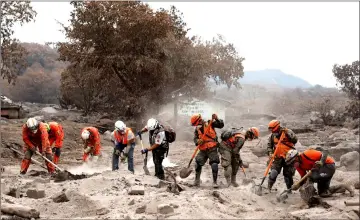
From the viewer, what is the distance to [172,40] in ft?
Result: 82.8

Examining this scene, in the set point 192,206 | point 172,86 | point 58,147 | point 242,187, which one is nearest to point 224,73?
point 172,86

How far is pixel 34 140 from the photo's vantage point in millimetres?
11758

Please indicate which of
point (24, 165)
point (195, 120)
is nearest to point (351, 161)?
point (195, 120)

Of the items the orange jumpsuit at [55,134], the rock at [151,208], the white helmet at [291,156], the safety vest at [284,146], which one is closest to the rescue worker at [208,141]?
the safety vest at [284,146]

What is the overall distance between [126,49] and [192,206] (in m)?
18.5

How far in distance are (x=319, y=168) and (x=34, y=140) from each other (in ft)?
20.7

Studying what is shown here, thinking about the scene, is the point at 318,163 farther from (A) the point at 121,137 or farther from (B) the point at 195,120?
(A) the point at 121,137

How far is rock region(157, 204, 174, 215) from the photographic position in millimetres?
7316

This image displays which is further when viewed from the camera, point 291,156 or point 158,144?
point 158,144

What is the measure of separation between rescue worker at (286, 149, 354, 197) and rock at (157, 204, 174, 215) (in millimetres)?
2722

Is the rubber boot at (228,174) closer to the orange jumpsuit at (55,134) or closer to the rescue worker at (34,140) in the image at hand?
the rescue worker at (34,140)

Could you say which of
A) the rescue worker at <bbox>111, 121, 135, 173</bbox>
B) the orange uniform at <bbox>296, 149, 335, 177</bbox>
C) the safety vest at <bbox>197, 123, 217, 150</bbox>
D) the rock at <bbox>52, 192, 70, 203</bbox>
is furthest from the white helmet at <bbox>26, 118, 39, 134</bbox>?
the orange uniform at <bbox>296, 149, 335, 177</bbox>

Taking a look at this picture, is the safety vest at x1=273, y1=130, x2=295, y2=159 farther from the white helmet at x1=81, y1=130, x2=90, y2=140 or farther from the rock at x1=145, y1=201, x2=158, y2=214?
the white helmet at x1=81, y1=130, x2=90, y2=140

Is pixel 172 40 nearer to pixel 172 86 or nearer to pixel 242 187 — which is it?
pixel 172 86
